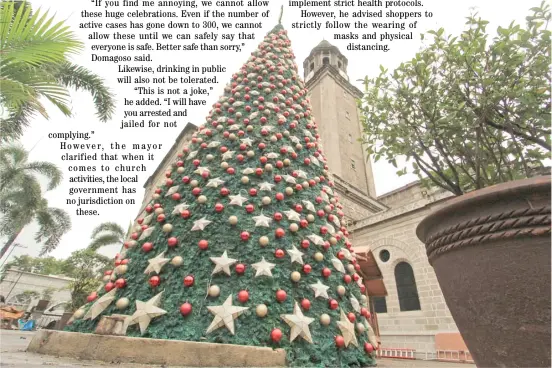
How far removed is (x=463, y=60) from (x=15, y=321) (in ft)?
70.0

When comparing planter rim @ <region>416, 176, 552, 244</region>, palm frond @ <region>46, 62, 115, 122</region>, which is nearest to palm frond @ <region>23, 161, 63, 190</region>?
palm frond @ <region>46, 62, 115, 122</region>

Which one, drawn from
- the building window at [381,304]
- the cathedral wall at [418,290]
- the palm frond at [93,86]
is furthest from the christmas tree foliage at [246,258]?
the building window at [381,304]

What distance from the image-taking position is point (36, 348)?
2.06 m

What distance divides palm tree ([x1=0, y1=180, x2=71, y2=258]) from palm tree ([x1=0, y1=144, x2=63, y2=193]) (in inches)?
16.3

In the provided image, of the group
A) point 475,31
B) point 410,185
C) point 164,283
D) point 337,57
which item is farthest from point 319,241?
point 337,57

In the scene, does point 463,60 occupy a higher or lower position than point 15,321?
higher

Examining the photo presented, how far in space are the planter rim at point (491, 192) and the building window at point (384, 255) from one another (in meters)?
10.9

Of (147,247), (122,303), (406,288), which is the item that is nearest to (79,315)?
(122,303)

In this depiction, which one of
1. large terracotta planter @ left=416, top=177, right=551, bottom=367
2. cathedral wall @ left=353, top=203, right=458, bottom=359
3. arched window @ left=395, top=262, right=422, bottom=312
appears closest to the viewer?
large terracotta planter @ left=416, top=177, right=551, bottom=367

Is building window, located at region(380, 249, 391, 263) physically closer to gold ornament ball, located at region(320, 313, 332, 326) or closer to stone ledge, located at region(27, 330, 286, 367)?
gold ornament ball, located at region(320, 313, 332, 326)

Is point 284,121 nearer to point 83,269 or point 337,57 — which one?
point 83,269

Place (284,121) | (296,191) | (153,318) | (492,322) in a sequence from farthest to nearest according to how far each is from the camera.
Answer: (284,121) → (296,191) → (153,318) → (492,322)

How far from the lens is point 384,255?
38.6ft

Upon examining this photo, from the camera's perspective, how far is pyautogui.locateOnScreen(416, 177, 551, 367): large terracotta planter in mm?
1220
